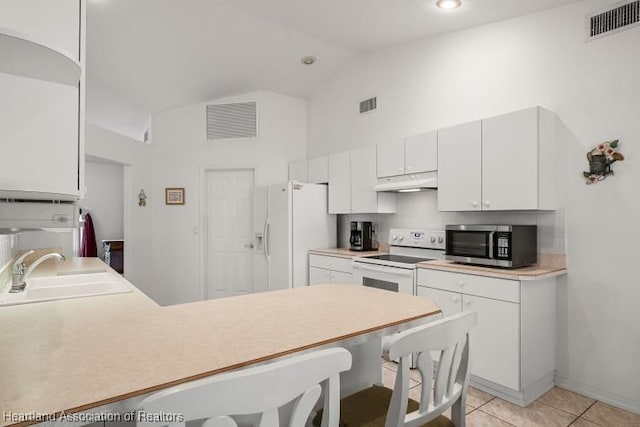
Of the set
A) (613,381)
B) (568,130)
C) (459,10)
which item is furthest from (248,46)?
(613,381)

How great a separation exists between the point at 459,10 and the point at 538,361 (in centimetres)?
281

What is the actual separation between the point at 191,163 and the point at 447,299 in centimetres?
393

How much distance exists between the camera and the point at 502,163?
2828 mm

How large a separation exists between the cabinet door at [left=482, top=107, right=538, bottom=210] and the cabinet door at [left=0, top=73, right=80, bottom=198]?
270 cm

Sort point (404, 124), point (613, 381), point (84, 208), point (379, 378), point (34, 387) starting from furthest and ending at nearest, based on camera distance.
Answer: point (84, 208) < point (404, 124) < point (613, 381) < point (379, 378) < point (34, 387)

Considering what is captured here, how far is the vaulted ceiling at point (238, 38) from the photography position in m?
3.31

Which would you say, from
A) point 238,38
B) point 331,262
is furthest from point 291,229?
point 238,38

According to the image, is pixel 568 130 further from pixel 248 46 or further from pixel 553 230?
pixel 248 46

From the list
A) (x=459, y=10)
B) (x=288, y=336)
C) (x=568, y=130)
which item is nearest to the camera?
(x=288, y=336)

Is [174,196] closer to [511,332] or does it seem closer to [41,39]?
[511,332]

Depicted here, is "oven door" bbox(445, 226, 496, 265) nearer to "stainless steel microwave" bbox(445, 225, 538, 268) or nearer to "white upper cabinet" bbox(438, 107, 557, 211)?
"stainless steel microwave" bbox(445, 225, 538, 268)

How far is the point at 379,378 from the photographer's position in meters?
1.84

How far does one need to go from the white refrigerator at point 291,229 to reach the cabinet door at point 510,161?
2111 millimetres

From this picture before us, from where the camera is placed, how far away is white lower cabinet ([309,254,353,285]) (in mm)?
3986
